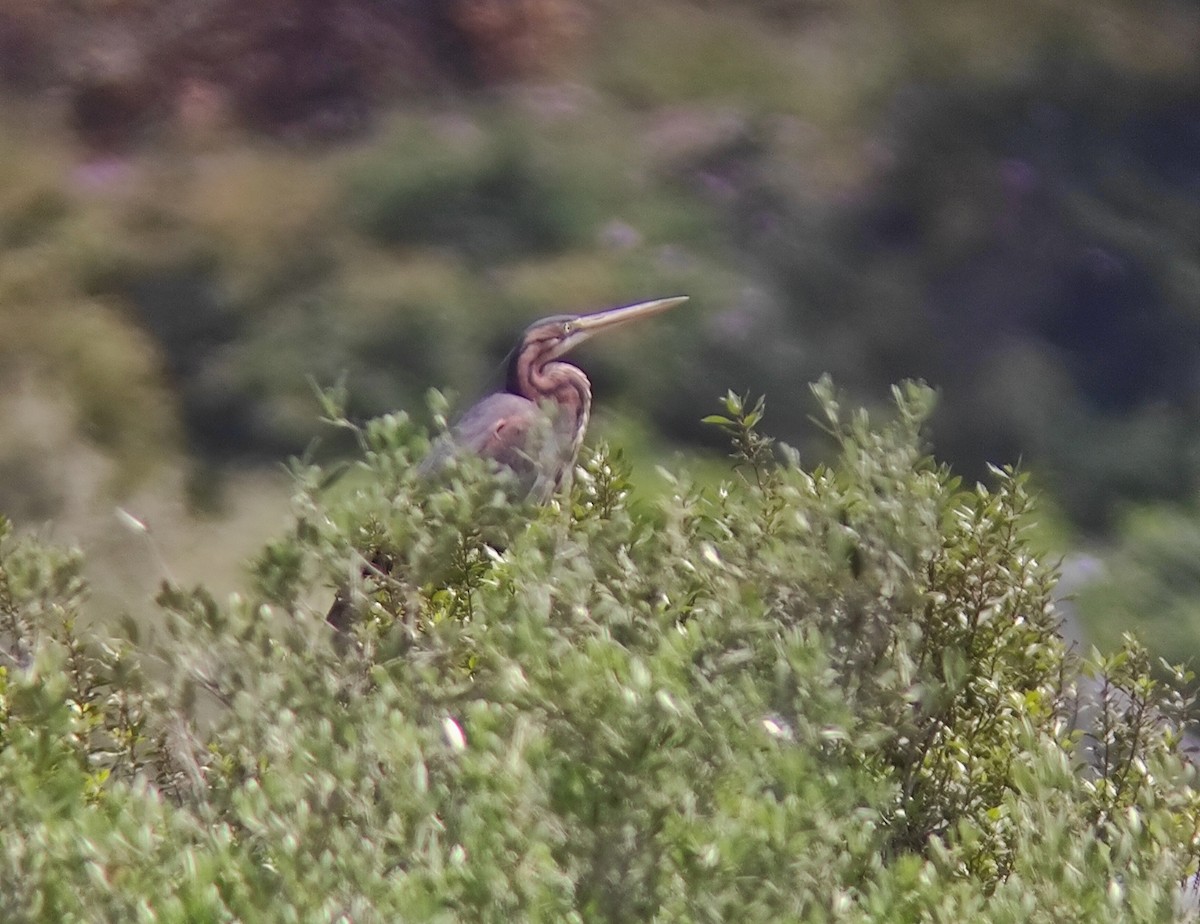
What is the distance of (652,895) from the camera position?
1277 millimetres

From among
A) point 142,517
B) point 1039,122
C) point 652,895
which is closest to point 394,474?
point 652,895

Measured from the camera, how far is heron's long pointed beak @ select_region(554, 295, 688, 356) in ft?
13.6

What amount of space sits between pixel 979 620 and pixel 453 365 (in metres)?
2.66

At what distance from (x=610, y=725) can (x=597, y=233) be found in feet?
11.1

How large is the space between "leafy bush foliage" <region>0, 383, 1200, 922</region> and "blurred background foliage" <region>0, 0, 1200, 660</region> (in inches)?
81.1

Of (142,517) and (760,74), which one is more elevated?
(760,74)

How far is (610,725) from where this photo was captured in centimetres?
125

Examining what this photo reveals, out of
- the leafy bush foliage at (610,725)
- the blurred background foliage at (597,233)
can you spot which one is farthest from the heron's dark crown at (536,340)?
the leafy bush foliage at (610,725)

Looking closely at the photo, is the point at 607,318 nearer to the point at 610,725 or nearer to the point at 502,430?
the point at 502,430

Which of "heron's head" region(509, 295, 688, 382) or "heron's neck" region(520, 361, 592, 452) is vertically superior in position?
"heron's head" region(509, 295, 688, 382)

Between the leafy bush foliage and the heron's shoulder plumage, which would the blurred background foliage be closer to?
the heron's shoulder plumage

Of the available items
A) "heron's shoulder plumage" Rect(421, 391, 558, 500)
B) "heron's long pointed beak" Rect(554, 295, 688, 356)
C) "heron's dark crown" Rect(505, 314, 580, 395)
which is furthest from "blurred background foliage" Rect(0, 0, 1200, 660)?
"heron's shoulder plumage" Rect(421, 391, 558, 500)

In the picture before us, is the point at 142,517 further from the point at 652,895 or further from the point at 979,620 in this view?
the point at 652,895

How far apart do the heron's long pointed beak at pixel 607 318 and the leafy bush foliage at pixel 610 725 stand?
1954 millimetres
